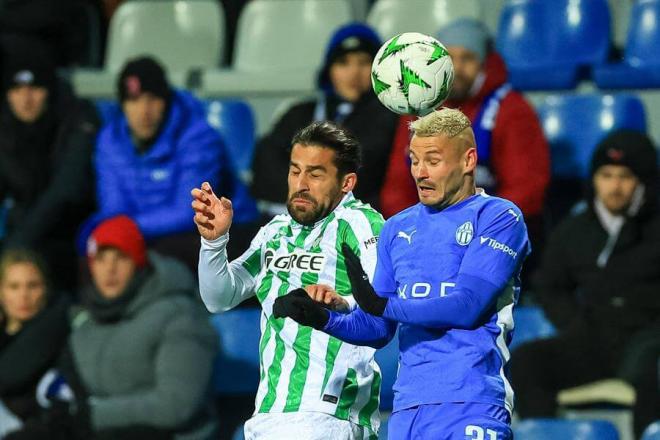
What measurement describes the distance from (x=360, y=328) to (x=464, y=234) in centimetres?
39

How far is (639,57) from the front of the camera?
8.05 m

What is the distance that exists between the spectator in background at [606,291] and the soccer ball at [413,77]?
2.13 meters

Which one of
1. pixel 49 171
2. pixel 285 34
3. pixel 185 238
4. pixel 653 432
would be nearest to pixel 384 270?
pixel 653 432

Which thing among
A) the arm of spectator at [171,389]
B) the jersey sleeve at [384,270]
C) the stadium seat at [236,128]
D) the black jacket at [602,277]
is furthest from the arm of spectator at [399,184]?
the jersey sleeve at [384,270]

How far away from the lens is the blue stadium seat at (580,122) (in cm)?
765

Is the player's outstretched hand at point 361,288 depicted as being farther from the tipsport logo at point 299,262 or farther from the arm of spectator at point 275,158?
the arm of spectator at point 275,158

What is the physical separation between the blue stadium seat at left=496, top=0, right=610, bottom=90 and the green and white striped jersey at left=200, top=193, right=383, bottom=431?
3.71 metres

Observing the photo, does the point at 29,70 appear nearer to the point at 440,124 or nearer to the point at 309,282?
the point at 309,282

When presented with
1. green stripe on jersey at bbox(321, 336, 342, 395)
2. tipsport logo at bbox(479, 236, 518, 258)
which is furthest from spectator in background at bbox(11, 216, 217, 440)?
tipsport logo at bbox(479, 236, 518, 258)

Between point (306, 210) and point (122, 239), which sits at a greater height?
point (306, 210)

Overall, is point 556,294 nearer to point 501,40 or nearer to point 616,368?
point 616,368

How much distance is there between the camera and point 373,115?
7.43 m

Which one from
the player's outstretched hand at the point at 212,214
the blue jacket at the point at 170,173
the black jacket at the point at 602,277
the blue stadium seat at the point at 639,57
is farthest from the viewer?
the blue stadium seat at the point at 639,57

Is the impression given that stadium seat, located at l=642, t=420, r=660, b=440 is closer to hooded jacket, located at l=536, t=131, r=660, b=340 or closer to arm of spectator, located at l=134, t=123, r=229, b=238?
hooded jacket, located at l=536, t=131, r=660, b=340
